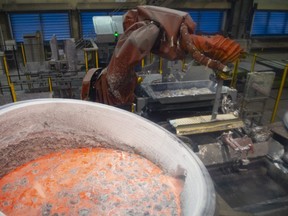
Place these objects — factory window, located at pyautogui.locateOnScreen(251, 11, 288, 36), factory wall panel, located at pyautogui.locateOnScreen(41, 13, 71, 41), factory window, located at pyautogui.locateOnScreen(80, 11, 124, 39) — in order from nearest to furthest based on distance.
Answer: factory wall panel, located at pyautogui.locateOnScreen(41, 13, 71, 41) < factory window, located at pyautogui.locateOnScreen(80, 11, 124, 39) < factory window, located at pyautogui.locateOnScreen(251, 11, 288, 36)

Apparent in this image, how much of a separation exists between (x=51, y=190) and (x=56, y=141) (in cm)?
44

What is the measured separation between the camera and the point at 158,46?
2.67m

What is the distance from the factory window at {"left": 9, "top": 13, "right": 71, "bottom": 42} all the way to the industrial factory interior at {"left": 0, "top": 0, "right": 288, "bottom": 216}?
3675 mm

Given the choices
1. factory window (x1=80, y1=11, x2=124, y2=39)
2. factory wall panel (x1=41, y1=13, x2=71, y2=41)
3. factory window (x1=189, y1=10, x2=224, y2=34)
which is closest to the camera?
factory wall panel (x1=41, y1=13, x2=71, y2=41)

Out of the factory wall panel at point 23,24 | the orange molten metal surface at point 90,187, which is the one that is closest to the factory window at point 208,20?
the factory wall panel at point 23,24

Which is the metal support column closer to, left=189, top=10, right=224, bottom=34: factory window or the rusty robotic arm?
the rusty robotic arm

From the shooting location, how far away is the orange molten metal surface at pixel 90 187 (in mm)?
1387

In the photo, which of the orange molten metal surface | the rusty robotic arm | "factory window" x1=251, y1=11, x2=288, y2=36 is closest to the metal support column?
the rusty robotic arm

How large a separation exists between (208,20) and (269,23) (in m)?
2.63

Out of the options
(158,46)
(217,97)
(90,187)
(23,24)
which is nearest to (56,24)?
(23,24)

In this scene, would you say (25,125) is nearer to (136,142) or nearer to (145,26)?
(136,142)


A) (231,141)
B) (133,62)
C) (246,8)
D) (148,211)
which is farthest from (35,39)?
(246,8)

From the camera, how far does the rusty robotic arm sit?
7.80 ft

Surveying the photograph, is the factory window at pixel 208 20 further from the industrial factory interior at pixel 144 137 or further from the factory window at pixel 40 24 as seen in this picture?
the industrial factory interior at pixel 144 137
